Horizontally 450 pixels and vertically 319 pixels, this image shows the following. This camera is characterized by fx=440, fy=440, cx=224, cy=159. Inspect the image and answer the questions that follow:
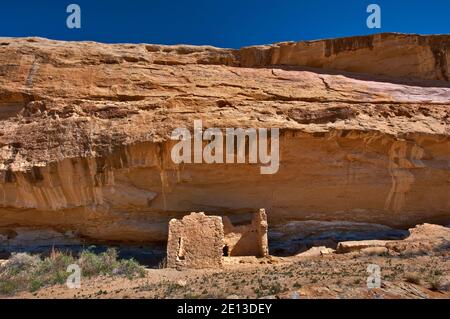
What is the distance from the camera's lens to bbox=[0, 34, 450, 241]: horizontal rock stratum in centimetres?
1193

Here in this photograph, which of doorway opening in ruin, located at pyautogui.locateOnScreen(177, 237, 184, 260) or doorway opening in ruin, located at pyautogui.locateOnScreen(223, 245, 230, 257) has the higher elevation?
doorway opening in ruin, located at pyautogui.locateOnScreen(177, 237, 184, 260)

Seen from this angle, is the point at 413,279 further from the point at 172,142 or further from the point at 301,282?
the point at 172,142

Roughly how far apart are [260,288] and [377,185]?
704 centimetres

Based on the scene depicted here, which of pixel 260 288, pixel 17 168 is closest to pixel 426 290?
pixel 260 288

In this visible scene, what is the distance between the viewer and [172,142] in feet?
38.3

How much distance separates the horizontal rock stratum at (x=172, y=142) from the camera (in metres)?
11.9

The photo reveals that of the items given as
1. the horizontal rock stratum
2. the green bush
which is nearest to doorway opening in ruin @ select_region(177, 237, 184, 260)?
the green bush

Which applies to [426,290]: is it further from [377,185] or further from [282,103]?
[282,103]

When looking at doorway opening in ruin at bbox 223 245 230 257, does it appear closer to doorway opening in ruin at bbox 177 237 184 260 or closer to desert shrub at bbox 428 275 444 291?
doorway opening in ruin at bbox 177 237 184 260

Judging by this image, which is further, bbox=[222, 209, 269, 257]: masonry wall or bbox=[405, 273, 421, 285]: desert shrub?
bbox=[222, 209, 269, 257]: masonry wall

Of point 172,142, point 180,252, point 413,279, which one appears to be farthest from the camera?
point 172,142

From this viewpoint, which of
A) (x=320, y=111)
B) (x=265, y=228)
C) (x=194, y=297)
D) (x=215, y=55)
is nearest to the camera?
(x=194, y=297)

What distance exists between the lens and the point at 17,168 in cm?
1180

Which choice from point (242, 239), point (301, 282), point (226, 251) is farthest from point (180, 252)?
point (301, 282)
